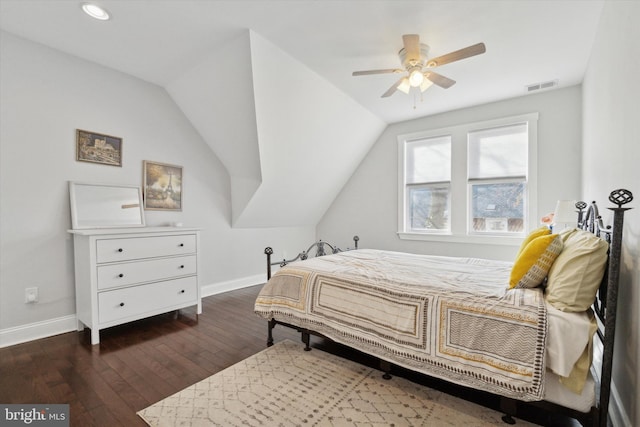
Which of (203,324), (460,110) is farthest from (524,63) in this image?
(203,324)

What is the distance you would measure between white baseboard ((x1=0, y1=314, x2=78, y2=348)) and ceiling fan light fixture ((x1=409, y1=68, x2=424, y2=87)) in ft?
13.2

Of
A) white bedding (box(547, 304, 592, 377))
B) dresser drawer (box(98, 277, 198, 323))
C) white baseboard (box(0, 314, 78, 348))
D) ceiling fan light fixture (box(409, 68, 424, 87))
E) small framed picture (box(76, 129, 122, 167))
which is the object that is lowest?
white baseboard (box(0, 314, 78, 348))

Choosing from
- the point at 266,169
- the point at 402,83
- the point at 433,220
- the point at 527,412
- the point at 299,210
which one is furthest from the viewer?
the point at 299,210

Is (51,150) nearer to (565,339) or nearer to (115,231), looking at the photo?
(115,231)

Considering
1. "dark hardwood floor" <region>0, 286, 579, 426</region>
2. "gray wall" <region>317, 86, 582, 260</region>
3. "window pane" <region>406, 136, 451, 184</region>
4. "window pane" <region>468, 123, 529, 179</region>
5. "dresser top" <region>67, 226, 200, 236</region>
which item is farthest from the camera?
"window pane" <region>406, 136, 451, 184</region>

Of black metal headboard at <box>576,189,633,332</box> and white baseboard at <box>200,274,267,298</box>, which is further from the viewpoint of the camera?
white baseboard at <box>200,274,267,298</box>

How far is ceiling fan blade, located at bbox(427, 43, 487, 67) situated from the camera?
216cm

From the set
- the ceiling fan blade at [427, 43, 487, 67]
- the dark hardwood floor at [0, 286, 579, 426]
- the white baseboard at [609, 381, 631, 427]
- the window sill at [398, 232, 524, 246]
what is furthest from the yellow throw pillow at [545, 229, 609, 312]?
the window sill at [398, 232, 524, 246]

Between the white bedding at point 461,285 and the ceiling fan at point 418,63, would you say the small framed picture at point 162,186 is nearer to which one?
the white bedding at point 461,285

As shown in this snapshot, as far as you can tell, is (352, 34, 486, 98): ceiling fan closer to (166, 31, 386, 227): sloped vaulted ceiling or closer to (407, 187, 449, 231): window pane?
(166, 31, 386, 227): sloped vaulted ceiling

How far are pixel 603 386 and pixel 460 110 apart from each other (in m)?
3.82

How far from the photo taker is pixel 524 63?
3055 mm

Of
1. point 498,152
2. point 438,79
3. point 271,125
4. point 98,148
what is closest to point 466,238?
point 498,152

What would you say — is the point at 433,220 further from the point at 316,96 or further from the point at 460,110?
the point at 316,96
